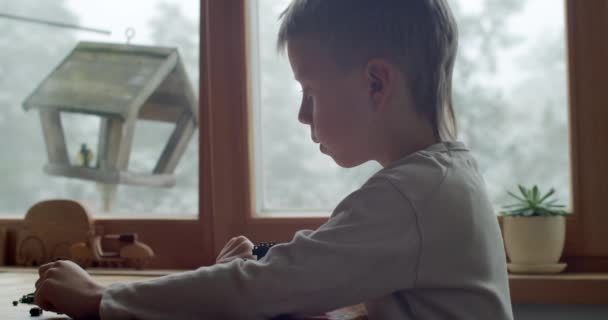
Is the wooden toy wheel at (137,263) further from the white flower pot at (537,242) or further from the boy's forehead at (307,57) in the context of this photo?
the boy's forehead at (307,57)

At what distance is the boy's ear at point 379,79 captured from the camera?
0.86m

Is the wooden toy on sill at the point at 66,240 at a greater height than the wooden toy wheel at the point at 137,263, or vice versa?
the wooden toy on sill at the point at 66,240

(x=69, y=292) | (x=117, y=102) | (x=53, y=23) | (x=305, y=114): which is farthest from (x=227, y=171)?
(x=69, y=292)

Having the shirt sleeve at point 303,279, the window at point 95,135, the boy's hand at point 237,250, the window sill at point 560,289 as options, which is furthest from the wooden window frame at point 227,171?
the shirt sleeve at point 303,279

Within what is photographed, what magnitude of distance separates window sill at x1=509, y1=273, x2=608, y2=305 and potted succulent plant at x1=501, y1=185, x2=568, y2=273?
0.05 meters

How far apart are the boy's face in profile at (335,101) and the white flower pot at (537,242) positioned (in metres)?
0.61

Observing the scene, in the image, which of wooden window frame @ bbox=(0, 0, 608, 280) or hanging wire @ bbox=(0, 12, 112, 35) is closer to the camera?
wooden window frame @ bbox=(0, 0, 608, 280)

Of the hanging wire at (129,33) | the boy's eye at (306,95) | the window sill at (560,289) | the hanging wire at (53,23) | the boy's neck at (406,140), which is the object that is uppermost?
the hanging wire at (53,23)

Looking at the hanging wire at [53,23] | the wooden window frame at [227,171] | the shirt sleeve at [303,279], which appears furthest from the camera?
the hanging wire at [53,23]

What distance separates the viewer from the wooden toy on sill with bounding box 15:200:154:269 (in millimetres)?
1666

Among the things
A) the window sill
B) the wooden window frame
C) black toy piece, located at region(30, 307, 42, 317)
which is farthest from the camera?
the wooden window frame

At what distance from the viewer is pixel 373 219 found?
730mm

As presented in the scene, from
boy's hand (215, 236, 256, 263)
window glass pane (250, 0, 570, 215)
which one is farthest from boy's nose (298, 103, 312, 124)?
window glass pane (250, 0, 570, 215)

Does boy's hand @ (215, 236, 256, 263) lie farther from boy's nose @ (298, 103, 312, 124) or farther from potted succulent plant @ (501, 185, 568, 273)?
potted succulent plant @ (501, 185, 568, 273)
